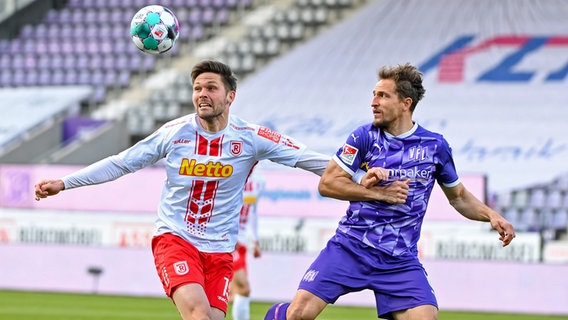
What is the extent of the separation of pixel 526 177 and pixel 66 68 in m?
12.1

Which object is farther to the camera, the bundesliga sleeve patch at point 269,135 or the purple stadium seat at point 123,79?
the purple stadium seat at point 123,79

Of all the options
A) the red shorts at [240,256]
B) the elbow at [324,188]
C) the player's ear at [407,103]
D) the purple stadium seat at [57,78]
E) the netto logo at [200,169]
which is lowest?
the red shorts at [240,256]

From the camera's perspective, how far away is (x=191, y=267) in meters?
7.03

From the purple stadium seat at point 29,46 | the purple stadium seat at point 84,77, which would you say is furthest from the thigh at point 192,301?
the purple stadium seat at point 29,46

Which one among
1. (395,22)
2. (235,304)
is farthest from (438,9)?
(235,304)

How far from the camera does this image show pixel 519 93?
80.6ft

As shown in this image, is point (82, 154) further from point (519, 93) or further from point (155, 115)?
point (519, 93)

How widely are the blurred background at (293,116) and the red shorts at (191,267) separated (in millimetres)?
9453

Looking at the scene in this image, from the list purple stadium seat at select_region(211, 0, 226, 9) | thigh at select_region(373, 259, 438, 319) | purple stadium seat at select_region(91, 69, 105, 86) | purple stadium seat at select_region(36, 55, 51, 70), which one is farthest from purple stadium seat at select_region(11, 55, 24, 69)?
thigh at select_region(373, 259, 438, 319)

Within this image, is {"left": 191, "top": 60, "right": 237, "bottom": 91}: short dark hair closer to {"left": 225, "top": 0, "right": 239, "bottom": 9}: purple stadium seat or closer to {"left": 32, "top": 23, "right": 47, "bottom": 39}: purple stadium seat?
{"left": 225, "top": 0, "right": 239, "bottom": 9}: purple stadium seat

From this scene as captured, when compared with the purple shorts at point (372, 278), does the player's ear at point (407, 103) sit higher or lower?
higher

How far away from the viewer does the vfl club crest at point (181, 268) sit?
22.9ft

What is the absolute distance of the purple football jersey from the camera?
693cm

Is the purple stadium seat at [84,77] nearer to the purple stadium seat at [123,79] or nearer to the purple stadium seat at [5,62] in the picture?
the purple stadium seat at [123,79]
